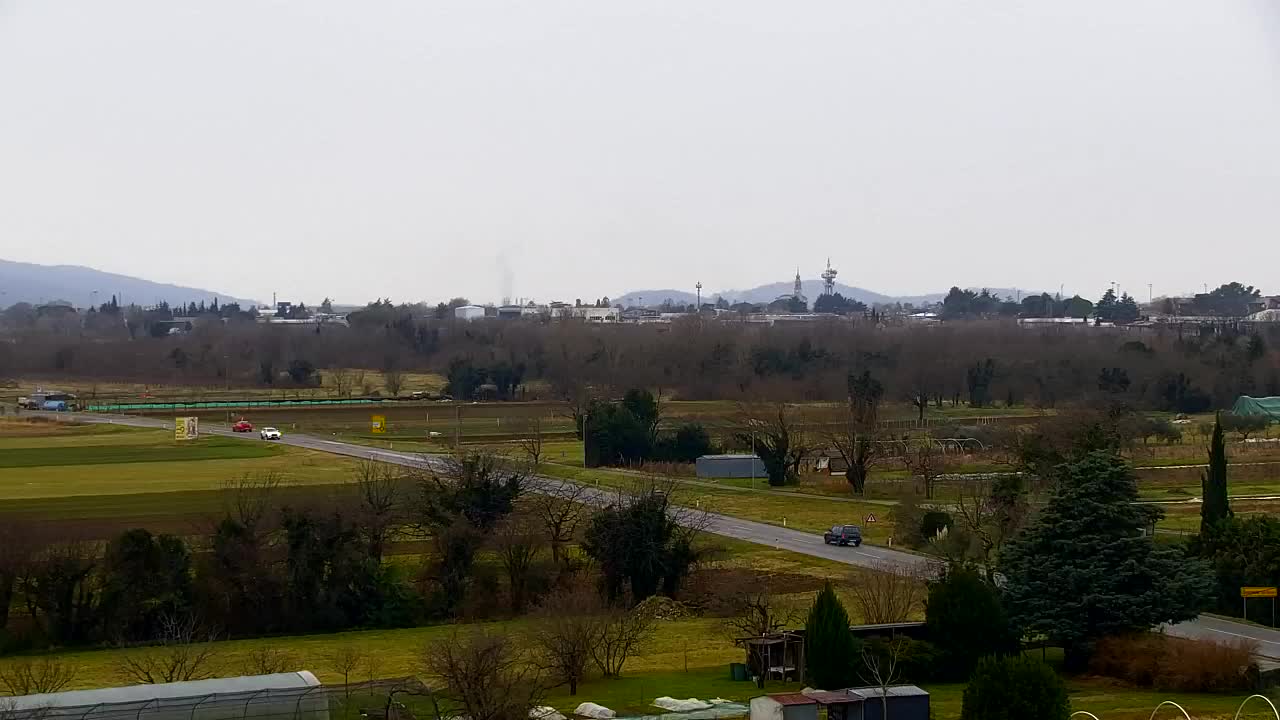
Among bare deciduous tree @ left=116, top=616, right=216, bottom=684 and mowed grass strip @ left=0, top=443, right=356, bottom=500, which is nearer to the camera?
bare deciduous tree @ left=116, top=616, right=216, bottom=684

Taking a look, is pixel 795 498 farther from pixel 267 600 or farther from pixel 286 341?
pixel 286 341

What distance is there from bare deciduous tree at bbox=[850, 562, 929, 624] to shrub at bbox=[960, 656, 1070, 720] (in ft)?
29.6

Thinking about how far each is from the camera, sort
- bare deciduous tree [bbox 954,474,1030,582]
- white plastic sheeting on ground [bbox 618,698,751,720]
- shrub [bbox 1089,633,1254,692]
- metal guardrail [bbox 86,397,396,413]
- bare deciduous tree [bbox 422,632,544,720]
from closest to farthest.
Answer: bare deciduous tree [bbox 422,632,544,720] → white plastic sheeting on ground [bbox 618,698,751,720] → shrub [bbox 1089,633,1254,692] → bare deciduous tree [bbox 954,474,1030,582] → metal guardrail [bbox 86,397,396,413]

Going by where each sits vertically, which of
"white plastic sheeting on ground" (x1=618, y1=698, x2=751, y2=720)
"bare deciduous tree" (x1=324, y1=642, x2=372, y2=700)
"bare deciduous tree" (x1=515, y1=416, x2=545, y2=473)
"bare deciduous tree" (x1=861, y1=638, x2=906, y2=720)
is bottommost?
"bare deciduous tree" (x1=324, y1=642, x2=372, y2=700)

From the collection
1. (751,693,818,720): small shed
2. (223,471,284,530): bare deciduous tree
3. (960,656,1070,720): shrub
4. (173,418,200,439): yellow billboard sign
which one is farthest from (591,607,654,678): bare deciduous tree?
(173,418,200,439): yellow billboard sign

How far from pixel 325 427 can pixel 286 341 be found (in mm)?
71627

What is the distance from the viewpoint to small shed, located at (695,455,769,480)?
2357 inches

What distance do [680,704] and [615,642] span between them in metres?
3.79

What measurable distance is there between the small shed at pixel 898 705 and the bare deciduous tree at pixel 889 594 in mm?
7991

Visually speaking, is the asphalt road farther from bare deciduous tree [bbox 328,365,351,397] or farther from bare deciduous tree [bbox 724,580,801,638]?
bare deciduous tree [bbox 328,365,351,397]

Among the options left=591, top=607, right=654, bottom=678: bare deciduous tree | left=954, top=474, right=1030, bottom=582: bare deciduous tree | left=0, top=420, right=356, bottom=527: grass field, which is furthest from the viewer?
left=0, top=420, right=356, bottom=527: grass field

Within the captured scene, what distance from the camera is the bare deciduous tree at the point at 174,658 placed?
1009 inches

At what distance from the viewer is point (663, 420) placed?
74.9 meters

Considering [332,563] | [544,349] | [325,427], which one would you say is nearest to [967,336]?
[544,349]
